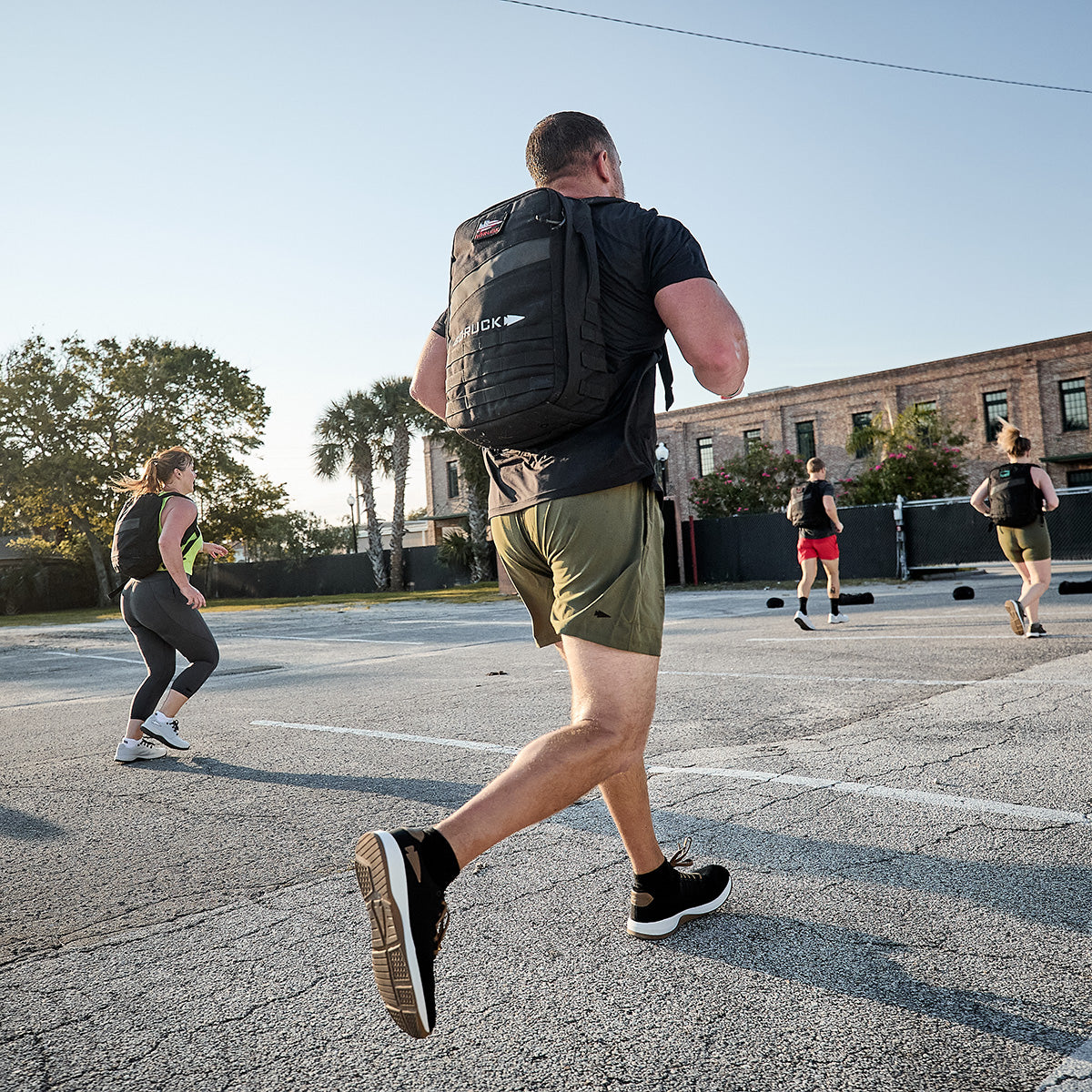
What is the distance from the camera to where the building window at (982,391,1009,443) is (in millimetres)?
38344

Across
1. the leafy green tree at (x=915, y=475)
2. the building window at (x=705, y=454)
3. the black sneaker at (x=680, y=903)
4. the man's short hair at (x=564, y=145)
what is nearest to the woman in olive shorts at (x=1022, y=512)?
the black sneaker at (x=680, y=903)

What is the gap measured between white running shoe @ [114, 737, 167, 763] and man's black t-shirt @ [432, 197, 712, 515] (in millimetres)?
3880

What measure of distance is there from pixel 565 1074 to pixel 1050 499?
8.26 m

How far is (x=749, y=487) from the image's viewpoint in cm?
3136

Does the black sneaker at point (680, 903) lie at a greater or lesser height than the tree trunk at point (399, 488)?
lesser

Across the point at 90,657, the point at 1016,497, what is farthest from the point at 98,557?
the point at 1016,497

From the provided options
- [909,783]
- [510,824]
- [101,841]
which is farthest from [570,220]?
[101,841]

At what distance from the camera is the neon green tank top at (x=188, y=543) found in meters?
5.65

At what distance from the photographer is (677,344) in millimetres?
2301

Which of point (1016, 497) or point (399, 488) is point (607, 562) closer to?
point (1016, 497)

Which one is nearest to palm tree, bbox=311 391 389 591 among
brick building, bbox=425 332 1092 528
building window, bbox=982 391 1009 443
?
brick building, bbox=425 332 1092 528

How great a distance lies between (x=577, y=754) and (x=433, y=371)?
121cm

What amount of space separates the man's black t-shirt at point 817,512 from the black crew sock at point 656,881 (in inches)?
362

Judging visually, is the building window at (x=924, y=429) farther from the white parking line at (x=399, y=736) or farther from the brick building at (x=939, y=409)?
the white parking line at (x=399, y=736)
